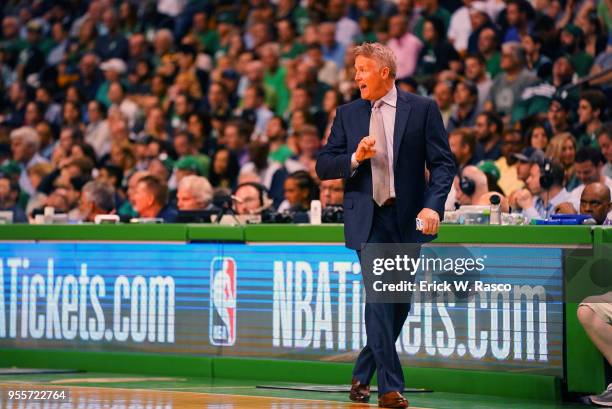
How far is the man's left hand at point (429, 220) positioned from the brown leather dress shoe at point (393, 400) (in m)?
0.95

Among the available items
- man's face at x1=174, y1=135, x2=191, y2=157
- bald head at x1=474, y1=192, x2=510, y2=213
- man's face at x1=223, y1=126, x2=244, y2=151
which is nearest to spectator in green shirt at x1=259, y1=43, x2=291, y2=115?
man's face at x1=223, y1=126, x2=244, y2=151

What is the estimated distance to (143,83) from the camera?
17.2 meters

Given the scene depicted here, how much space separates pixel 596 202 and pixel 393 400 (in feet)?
9.34

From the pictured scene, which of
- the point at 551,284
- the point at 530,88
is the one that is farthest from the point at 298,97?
the point at 551,284

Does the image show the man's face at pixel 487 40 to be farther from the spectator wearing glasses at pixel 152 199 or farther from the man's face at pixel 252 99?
the spectator wearing glasses at pixel 152 199

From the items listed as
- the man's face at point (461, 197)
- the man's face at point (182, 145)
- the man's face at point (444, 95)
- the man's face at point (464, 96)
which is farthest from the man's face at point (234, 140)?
the man's face at point (461, 197)

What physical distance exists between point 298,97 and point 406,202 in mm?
7392

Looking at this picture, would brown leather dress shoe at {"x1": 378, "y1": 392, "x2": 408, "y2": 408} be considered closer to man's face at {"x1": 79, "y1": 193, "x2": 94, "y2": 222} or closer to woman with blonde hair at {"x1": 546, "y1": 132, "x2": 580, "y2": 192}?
woman with blonde hair at {"x1": 546, "y1": 132, "x2": 580, "y2": 192}

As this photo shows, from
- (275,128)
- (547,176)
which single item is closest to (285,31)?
(275,128)

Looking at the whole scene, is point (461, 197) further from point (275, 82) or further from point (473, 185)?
point (275, 82)

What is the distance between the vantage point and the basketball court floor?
768cm

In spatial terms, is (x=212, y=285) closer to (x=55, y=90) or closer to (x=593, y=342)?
(x=593, y=342)

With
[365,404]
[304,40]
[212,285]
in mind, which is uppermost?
[304,40]

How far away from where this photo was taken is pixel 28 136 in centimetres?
1697
